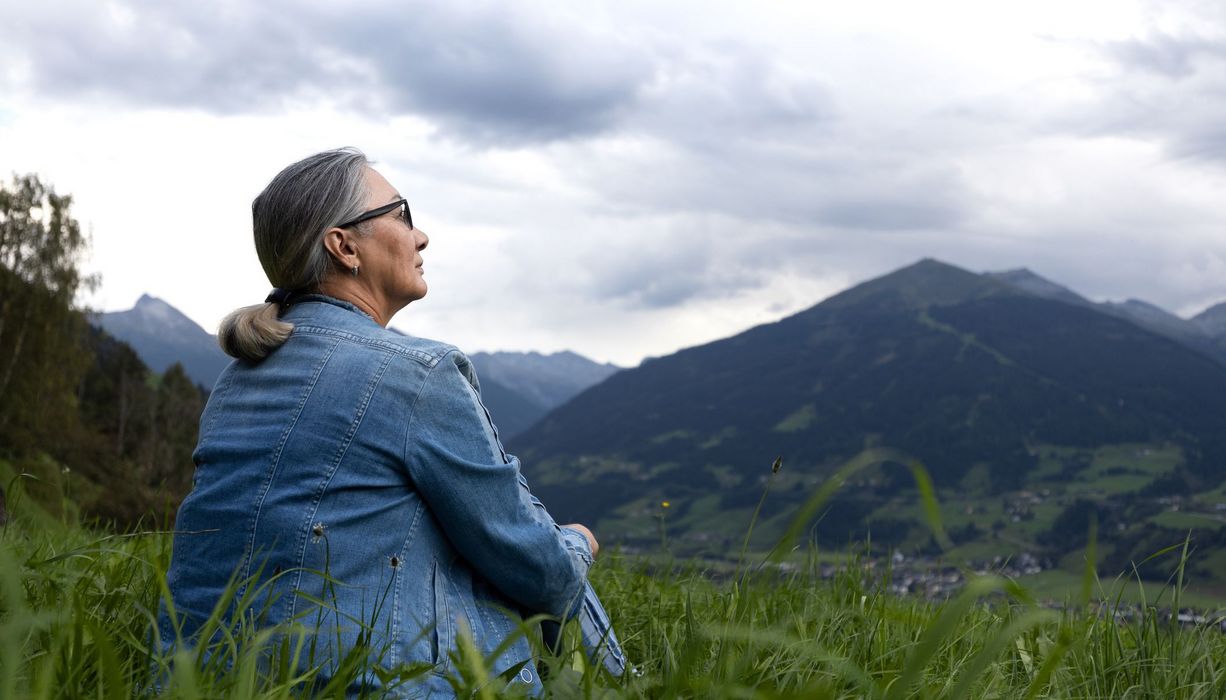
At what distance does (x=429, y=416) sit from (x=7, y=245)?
136ft

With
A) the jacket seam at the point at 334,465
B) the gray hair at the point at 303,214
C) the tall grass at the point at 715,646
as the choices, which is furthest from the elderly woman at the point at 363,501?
the gray hair at the point at 303,214

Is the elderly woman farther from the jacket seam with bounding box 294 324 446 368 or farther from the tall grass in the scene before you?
the tall grass

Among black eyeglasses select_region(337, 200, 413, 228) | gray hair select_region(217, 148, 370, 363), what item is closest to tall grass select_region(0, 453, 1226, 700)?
gray hair select_region(217, 148, 370, 363)

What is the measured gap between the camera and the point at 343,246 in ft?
10.4

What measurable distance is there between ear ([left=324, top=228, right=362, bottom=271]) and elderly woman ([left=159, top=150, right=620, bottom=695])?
11.3 inches

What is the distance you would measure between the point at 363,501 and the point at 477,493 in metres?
0.29

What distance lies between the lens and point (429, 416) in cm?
264

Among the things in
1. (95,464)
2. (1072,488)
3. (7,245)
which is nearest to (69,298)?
(7,245)

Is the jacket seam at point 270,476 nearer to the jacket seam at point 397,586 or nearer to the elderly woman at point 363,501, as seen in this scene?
the elderly woman at point 363,501

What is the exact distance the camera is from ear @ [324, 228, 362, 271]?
313 centimetres

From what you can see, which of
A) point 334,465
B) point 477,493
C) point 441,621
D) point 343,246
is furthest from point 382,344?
point 441,621

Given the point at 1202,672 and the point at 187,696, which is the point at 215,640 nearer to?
the point at 187,696

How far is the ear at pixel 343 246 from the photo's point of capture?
3.13m

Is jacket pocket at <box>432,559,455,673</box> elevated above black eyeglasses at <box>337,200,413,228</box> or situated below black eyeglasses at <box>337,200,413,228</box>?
below
